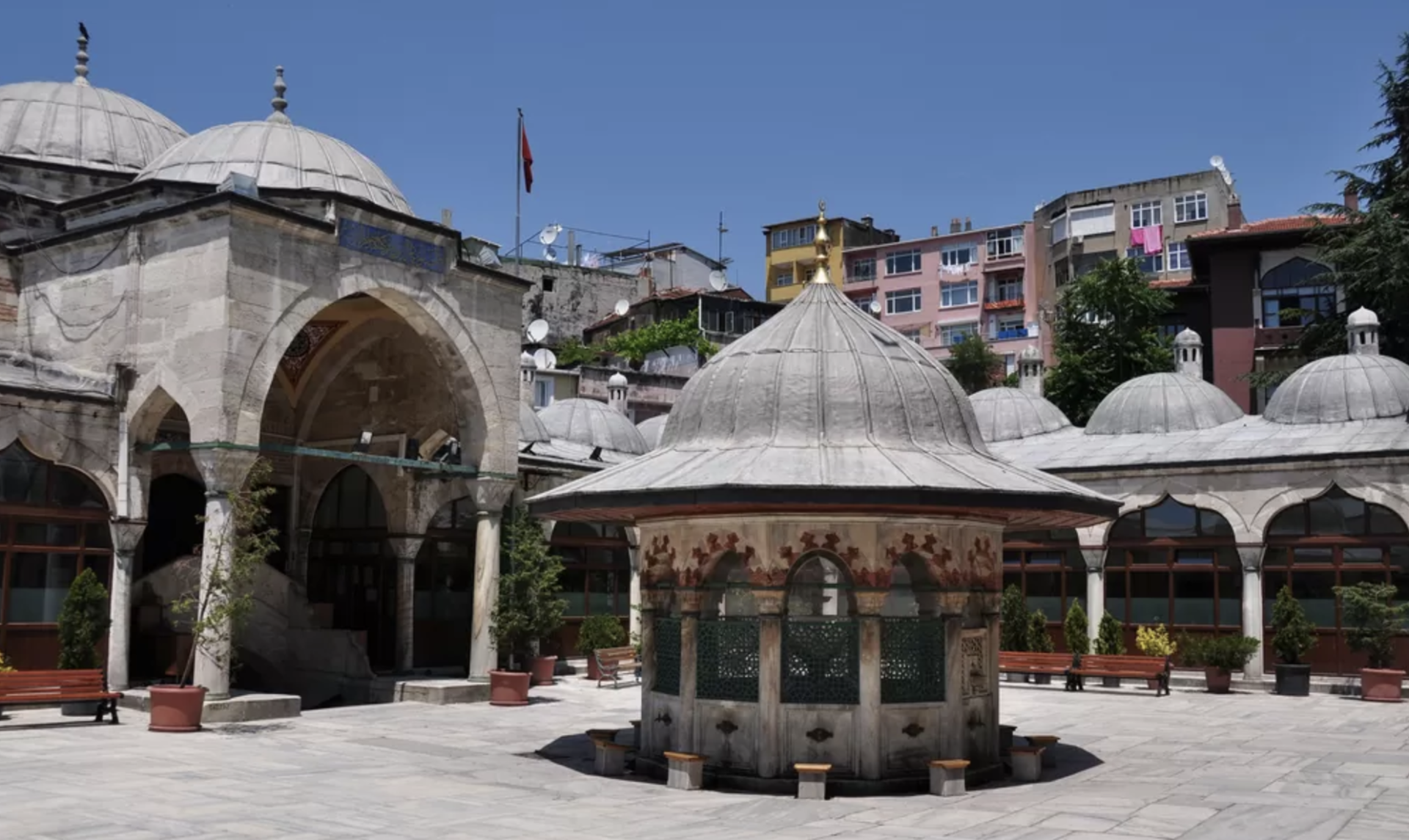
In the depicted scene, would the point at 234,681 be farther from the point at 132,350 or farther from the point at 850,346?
the point at 850,346

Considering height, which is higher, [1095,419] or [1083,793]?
[1095,419]

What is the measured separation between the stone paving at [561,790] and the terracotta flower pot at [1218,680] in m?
5.26

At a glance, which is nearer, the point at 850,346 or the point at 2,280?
the point at 850,346

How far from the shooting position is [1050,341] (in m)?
60.1

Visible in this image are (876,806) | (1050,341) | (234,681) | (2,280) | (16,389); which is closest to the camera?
(876,806)

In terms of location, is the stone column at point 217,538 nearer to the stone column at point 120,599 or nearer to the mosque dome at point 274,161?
the stone column at point 120,599

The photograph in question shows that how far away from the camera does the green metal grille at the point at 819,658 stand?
41.8 feet

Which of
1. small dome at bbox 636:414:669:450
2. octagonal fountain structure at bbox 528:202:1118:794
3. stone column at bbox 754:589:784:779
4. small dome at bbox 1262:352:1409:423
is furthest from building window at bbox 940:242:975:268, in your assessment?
stone column at bbox 754:589:784:779

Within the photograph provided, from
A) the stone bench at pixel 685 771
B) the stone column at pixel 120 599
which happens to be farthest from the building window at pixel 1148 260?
the stone bench at pixel 685 771

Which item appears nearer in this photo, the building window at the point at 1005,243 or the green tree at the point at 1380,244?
the green tree at the point at 1380,244

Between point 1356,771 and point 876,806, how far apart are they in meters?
5.88

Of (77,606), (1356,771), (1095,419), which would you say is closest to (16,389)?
(77,606)

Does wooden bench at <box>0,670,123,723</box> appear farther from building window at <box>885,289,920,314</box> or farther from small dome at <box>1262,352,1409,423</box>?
building window at <box>885,289,920,314</box>

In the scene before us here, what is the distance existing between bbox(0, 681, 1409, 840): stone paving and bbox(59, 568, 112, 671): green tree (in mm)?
804
